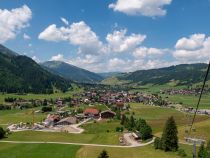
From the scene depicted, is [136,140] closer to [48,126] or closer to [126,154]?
[126,154]

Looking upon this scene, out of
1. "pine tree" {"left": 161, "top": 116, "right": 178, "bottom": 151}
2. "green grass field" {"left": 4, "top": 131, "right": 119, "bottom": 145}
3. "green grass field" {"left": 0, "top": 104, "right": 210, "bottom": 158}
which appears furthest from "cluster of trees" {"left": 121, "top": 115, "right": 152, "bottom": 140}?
"pine tree" {"left": 161, "top": 116, "right": 178, "bottom": 151}

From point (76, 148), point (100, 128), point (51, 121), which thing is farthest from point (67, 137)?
point (51, 121)

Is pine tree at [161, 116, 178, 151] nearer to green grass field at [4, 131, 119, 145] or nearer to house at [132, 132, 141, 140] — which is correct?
green grass field at [4, 131, 119, 145]

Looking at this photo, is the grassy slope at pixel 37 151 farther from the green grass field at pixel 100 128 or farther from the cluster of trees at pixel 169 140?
the green grass field at pixel 100 128

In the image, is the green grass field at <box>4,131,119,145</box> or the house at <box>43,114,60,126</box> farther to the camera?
the house at <box>43,114,60,126</box>

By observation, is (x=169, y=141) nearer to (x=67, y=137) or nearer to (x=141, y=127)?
(x=141, y=127)

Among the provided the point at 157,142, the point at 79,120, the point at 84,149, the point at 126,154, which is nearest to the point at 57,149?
the point at 84,149

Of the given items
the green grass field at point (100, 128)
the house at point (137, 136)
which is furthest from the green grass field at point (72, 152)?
the green grass field at point (100, 128)

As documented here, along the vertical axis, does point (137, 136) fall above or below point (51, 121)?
below
